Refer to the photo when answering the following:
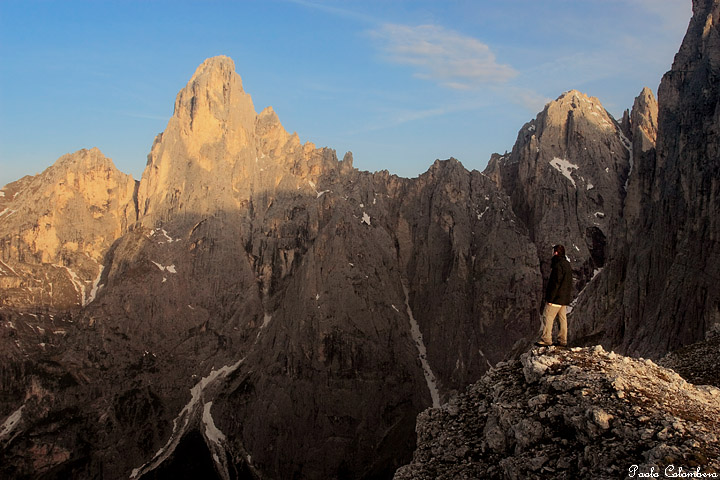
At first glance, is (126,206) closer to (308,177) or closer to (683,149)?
(308,177)

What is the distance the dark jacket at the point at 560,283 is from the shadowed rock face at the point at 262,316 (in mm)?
104649

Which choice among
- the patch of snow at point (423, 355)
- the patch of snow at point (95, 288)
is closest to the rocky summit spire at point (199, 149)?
the patch of snow at point (95, 288)

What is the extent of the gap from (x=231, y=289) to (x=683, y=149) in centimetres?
10139

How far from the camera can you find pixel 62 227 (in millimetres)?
155375

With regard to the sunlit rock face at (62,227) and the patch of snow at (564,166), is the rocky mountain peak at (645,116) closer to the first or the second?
the patch of snow at (564,166)

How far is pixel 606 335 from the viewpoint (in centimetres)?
8919

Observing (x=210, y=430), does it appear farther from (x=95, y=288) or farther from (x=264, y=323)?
(x=95, y=288)

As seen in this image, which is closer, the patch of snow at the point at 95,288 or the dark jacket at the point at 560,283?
the dark jacket at the point at 560,283

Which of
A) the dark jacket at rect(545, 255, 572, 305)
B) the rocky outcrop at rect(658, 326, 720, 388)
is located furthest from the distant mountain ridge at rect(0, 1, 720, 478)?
the dark jacket at rect(545, 255, 572, 305)

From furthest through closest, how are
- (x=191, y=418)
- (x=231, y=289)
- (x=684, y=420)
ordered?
(x=231, y=289) < (x=191, y=418) < (x=684, y=420)

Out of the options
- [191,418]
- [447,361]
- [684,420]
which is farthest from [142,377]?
[684,420]

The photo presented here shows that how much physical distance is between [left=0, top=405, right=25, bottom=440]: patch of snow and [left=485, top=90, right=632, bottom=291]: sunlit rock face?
377 feet

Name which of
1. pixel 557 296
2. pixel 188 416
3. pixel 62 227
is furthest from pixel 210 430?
pixel 557 296

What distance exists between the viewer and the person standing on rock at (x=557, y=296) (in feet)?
62.7
